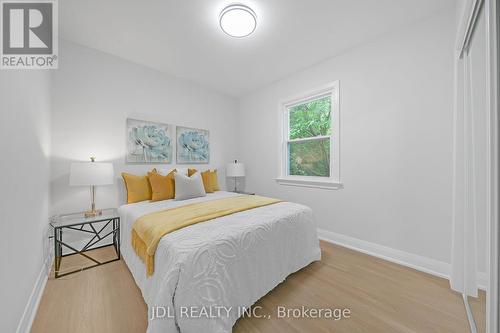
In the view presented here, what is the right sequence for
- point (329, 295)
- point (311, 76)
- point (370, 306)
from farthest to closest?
point (311, 76) → point (329, 295) → point (370, 306)

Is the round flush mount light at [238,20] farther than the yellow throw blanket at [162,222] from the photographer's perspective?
Yes

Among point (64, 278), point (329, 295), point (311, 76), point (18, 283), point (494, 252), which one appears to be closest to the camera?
point (494, 252)

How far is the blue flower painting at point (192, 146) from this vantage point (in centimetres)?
324

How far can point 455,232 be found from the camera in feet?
5.41

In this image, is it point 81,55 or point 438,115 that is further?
point 81,55

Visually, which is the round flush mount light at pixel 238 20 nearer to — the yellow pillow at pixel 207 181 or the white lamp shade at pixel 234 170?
the yellow pillow at pixel 207 181

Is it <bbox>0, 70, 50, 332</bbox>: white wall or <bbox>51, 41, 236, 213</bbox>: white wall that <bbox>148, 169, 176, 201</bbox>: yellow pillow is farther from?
<bbox>0, 70, 50, 332</bbox>: white wall

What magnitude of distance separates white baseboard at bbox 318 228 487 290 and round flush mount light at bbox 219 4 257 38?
2731 millimetres

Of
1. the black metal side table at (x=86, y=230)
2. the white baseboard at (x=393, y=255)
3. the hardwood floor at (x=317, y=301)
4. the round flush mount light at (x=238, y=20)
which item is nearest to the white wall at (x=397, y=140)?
the white baseboard at (x=393, y=255)

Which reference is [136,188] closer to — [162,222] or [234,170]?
[162,222]

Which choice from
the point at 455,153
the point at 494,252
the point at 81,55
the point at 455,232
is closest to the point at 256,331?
the point at 494,252

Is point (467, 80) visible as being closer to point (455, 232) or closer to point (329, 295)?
point (455, 232)

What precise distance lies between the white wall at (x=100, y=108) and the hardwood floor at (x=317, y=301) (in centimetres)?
94

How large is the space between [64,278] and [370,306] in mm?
2693
